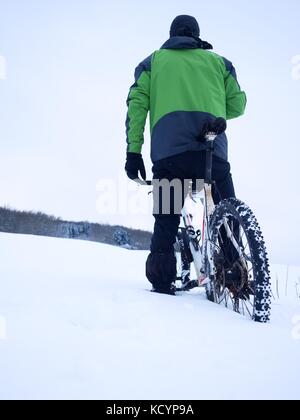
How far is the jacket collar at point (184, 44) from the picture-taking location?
9.50 ft

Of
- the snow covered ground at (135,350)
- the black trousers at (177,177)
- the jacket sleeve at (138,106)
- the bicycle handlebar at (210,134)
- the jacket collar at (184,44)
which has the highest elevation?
the jacket collar at (184,44)

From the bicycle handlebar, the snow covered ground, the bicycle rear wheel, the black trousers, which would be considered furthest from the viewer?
the black trousers

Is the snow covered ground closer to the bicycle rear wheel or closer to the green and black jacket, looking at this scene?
the bicycle rear wheel

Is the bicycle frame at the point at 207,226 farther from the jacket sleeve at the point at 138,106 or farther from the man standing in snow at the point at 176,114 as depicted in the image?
the jacket sleeve at the point at 138,106

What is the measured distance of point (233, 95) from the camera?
3.07 metres

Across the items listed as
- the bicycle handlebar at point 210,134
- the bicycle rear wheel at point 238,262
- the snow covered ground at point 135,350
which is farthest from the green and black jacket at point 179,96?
the snow covered ground at point 135,350

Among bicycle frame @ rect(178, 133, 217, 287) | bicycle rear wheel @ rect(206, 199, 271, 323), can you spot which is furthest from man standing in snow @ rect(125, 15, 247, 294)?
bicycle rear wheel @ rect(206, 199, 271, 323)

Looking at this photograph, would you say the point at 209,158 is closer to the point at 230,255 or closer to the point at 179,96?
the point at 179,96

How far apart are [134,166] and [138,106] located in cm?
48

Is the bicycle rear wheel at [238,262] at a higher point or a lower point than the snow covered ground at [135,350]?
higher

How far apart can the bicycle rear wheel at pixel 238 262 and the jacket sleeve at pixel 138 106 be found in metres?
0.87

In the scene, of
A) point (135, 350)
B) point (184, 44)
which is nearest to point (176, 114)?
point (184, 44)

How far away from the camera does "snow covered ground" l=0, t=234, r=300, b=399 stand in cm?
112

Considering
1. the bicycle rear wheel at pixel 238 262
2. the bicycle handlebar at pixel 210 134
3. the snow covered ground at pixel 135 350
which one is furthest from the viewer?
the bicycle handlebar at pixel 210 134
